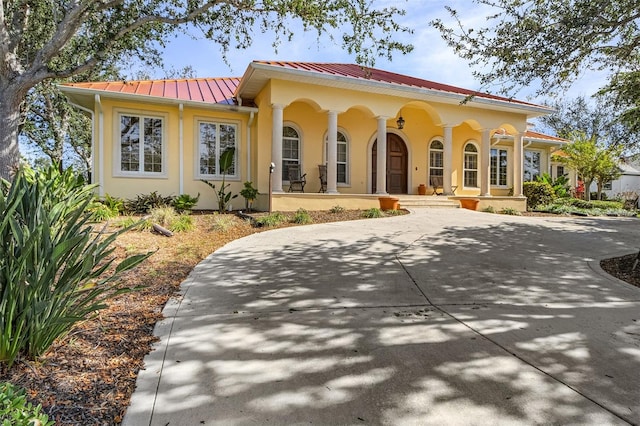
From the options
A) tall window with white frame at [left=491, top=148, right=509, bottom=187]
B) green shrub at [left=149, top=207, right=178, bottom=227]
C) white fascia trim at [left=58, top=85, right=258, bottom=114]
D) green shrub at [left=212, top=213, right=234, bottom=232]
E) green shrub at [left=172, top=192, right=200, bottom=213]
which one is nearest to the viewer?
green shrub at [left=149, top=207, right=178, bottom=227]

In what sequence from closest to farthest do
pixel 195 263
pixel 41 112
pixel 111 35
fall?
1. pixel 195 263
2. pixel 111 35
3. pixel 41 112

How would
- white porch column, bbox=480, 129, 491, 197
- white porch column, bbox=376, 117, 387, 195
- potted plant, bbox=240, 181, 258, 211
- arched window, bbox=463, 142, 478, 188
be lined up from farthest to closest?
arched window, bbox=463, 142, 478, 188 < white porch column, bbox=480, 129, 491, 197 < white porch column, bbox=376, 117, 387, 195 < potted plant, bbox=240, 181, 258, 211

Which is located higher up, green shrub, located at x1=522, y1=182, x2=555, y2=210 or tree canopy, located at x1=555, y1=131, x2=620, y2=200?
tree canopy, located at x1=555, y1=131, x2=620, y2=200

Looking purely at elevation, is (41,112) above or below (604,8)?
above

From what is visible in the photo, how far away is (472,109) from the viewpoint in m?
14.1

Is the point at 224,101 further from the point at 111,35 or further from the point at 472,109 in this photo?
the point at 472,109

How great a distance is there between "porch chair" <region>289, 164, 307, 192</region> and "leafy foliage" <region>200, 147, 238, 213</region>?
6.58ft

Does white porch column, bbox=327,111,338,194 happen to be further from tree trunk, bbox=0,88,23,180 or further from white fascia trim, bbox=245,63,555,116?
tree trunk, bbox=0,88,23,180

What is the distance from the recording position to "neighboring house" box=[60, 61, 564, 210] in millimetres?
11047

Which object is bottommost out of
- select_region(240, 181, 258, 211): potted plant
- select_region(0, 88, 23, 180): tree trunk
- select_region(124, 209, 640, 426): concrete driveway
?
select_region(124, 209, 640, 426): concrete driveway

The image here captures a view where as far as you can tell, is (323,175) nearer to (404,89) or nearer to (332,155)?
(332,155)

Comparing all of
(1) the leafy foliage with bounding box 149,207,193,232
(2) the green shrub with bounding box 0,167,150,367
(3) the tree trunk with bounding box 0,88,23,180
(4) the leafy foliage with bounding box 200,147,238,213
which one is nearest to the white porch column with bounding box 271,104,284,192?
(4) the leafy foliage with bounding box 200,147,238,213

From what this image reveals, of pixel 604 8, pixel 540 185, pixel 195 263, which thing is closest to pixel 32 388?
pixel 195 263

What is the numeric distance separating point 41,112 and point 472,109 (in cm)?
2121
